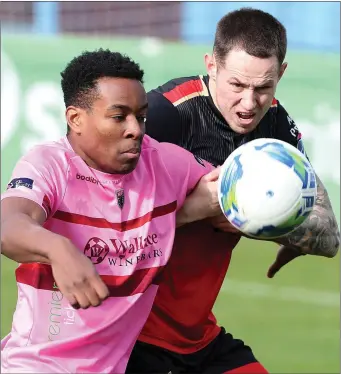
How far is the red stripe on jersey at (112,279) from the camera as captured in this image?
172 inches

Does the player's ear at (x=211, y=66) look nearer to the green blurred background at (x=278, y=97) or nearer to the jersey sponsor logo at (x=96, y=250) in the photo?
the jersey sponsor logo at (x=96, y=250)

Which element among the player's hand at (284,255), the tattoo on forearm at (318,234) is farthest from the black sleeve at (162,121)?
the player's hand at (284,255)

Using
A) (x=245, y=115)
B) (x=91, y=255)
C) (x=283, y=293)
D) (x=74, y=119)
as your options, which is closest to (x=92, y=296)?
(x=91, y=255)

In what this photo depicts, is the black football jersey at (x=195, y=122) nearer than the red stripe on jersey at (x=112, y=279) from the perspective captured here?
No

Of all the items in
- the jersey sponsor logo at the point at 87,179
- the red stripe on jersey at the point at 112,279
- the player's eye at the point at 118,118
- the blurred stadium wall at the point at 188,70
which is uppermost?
the player's eye at the point at 118,118

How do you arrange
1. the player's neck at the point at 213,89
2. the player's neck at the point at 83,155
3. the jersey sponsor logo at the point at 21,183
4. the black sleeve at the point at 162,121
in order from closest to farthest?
1. the jersey sponsor logo at the point at 21,183
2. the player's neck at the point at 83,155
3. the black sleeve at the point at 162,121
4. the player's neck at the point at 213,89

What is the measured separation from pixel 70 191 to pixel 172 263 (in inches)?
40.0

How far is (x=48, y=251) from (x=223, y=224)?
1.45 metres

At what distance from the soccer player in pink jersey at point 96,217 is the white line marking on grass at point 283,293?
646 cm

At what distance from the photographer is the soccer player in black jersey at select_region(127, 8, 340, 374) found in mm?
5223

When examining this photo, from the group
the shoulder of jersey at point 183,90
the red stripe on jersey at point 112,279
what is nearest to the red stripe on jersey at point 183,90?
the shoulder of jersey at point 183,90

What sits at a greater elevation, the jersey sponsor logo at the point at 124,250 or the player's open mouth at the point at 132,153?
the player's open mouth at the point at 132,153

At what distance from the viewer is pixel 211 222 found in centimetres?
511

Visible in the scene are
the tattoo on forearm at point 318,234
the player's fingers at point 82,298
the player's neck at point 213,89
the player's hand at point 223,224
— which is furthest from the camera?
the player's neck at point 213,89
